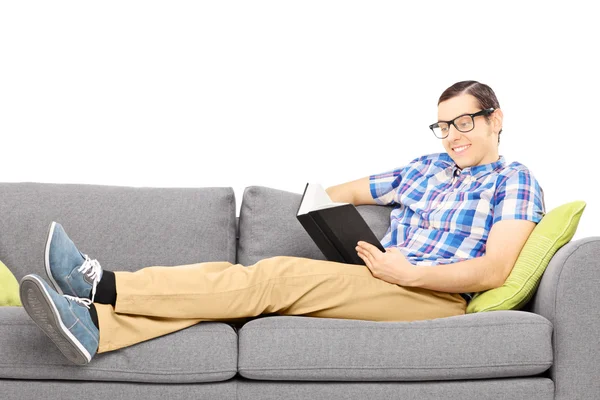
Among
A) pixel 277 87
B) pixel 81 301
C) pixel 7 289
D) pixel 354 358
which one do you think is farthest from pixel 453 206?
pixel 7 289

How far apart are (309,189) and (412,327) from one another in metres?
0.62

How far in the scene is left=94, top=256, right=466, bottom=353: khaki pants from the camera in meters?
1.95

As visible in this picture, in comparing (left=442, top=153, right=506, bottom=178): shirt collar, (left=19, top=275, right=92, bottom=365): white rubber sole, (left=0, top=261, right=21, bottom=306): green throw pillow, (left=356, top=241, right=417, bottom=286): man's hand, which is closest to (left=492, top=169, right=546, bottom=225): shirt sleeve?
(left=442, top=153, right=506, bottom=178): shirt collar

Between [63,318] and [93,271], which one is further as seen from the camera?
[93,271]

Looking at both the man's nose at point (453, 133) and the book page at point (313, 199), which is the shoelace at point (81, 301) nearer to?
the book page at point (313, 199)

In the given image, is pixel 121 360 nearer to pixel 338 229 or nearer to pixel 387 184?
pixel 338 229

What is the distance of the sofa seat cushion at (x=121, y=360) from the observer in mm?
1950

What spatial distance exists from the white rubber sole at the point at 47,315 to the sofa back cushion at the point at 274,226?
0.93m

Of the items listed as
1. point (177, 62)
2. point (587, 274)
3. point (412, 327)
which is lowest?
point (412, 327)

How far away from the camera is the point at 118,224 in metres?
2.64

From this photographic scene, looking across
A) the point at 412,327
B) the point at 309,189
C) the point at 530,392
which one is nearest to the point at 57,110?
the point at 309,189

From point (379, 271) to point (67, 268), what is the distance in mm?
884

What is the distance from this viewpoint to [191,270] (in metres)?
2.07

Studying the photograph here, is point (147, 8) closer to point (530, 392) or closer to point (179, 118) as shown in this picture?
point (179, 118)
